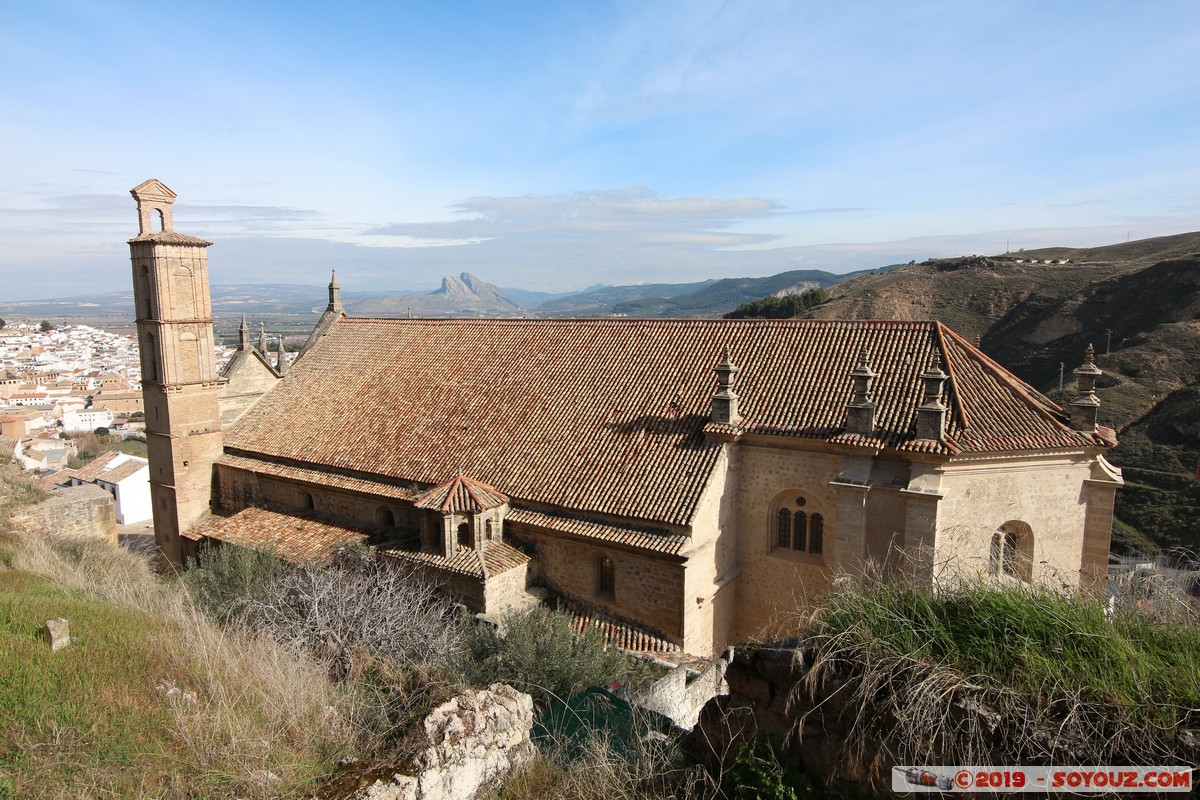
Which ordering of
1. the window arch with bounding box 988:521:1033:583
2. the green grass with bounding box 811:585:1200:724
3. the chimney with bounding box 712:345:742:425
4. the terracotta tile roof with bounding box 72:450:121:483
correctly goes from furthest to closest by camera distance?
the terracotta tile roof with bounding box 72:450:121:483 < the chimney with bounding box 712:345:742:425 < the window arch with bounding box 988:521:1033:583 < the green grass with bounding box 811:585:1200:724

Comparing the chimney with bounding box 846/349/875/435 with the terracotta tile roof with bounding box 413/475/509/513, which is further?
the terracotta tile roof with bounding box 413/475/509/513

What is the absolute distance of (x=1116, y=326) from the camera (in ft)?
181

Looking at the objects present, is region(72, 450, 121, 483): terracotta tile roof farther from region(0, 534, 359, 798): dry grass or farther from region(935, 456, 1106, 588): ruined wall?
region(935, 456, 1106, 588): ruined wall

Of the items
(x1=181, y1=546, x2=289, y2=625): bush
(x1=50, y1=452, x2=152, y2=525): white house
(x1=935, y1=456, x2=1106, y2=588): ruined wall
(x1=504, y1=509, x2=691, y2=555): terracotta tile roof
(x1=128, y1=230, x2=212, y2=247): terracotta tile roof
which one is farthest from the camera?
(x1=50, y1=452, x2=152, y2=525): white house

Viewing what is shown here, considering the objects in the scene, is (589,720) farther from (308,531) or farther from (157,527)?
(157,527)

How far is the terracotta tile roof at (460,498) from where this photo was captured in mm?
17625

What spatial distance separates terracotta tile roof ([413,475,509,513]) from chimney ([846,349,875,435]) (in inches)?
357

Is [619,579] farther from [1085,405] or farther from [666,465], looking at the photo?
[1085,405]

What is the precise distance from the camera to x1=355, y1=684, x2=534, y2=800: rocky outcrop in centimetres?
691

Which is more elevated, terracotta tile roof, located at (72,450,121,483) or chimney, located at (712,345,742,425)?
chimney, located at (712,345,742,425)

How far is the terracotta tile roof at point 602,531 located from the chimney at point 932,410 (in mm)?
5822

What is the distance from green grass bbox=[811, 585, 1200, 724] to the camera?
5016 millimetres

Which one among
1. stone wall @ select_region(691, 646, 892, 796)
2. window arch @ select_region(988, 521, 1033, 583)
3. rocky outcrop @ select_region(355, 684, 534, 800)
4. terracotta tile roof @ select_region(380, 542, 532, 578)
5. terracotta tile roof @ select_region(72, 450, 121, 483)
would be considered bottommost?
terracotta tile roof @ select_region(72, 450, 121, 483)

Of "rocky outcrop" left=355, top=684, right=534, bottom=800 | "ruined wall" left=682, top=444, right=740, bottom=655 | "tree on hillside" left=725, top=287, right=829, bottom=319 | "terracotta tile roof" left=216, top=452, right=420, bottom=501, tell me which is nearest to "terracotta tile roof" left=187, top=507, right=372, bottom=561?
"terracotta tile roof" left=216, top=452, right=420, bottom=501
